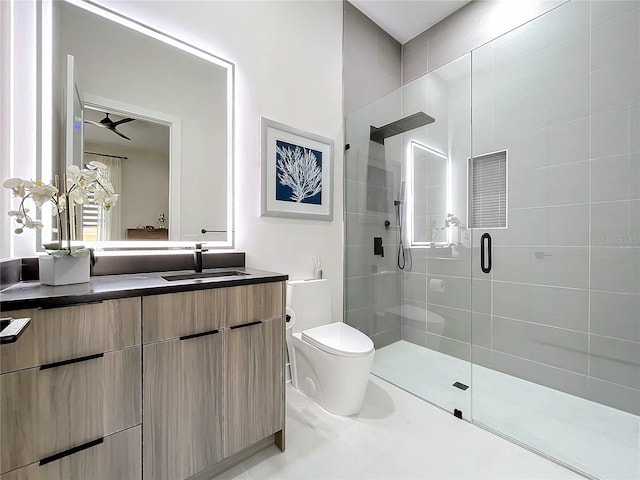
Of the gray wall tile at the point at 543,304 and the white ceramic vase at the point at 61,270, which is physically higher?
the white ceramic vase at the point at 61,270

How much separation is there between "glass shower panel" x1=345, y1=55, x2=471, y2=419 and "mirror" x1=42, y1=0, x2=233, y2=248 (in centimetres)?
117

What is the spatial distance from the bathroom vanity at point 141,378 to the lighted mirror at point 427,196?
54.2 inches

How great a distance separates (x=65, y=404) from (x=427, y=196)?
2355 mm

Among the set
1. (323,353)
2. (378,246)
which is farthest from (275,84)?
(323,353)

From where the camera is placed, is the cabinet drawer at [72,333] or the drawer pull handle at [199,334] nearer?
the cabinet drawer at [72,333]

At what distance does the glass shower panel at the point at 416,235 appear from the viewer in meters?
2.13

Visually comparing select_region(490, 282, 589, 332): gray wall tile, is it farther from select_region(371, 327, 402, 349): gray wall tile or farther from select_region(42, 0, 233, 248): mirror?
select_region(42, 0, 233, 248): mirror

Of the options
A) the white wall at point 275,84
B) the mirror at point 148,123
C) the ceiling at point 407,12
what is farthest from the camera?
the ceiling at point 407,12

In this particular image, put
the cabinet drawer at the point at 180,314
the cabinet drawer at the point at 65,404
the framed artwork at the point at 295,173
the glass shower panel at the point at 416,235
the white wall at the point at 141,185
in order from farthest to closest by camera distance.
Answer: the glass shower panel at the point at 416,235 → the framed artwork at the point at 295,173 → the white wall at the point at 141,185 → the cabinet drawer at the point at 180,314 → the cabinet drawer at the point at 65,404

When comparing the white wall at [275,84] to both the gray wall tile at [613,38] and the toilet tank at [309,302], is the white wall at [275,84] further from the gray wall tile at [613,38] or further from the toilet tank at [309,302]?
the gray wall tile at [613,38]

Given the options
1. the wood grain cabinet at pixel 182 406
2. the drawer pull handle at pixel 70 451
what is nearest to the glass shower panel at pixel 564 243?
the wood grain cabinet at pixel 182 406

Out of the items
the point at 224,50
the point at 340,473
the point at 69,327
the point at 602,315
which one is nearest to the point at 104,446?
the point at 69,327

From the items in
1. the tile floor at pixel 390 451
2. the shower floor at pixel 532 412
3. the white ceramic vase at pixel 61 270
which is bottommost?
the tile floor at pixel 390 451

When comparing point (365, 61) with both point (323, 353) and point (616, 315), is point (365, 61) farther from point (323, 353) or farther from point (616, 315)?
point (616, 315)
